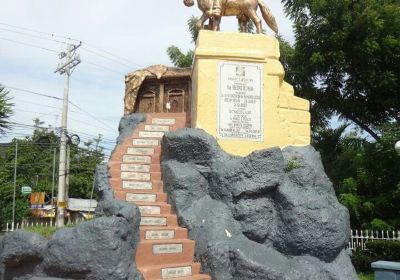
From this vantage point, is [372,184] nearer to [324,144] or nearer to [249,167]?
[324,144]

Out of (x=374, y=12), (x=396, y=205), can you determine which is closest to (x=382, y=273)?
(x=396, y=205)

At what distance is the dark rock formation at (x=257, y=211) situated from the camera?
648 centimetres

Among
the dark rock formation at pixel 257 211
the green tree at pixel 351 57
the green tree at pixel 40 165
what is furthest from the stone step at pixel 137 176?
the green tree at pixel 40 165

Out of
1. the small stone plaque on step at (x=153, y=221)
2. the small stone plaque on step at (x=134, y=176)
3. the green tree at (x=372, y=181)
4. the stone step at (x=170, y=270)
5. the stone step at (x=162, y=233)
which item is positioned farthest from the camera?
the green tree at (x=372, y=181)

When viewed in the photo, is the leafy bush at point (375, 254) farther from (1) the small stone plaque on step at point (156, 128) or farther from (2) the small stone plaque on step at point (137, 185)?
(2) the small stone plaque on step at point (137, 185)

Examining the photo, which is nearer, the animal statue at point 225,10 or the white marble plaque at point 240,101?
the white marble plaque at point 240,101

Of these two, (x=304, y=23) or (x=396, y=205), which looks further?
(x=304, y=23)

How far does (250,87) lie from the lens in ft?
27.9

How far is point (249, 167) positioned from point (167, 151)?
5.06ft

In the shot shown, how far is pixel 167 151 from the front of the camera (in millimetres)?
7852

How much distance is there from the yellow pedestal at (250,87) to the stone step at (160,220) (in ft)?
5.85

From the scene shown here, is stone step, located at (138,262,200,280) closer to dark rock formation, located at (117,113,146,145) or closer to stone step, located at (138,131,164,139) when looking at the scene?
stone step, located at (138,131,164,139)

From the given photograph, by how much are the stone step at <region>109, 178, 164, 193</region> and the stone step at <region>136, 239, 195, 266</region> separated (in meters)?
1.35

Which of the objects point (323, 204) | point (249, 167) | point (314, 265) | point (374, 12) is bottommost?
point (314, 265)
